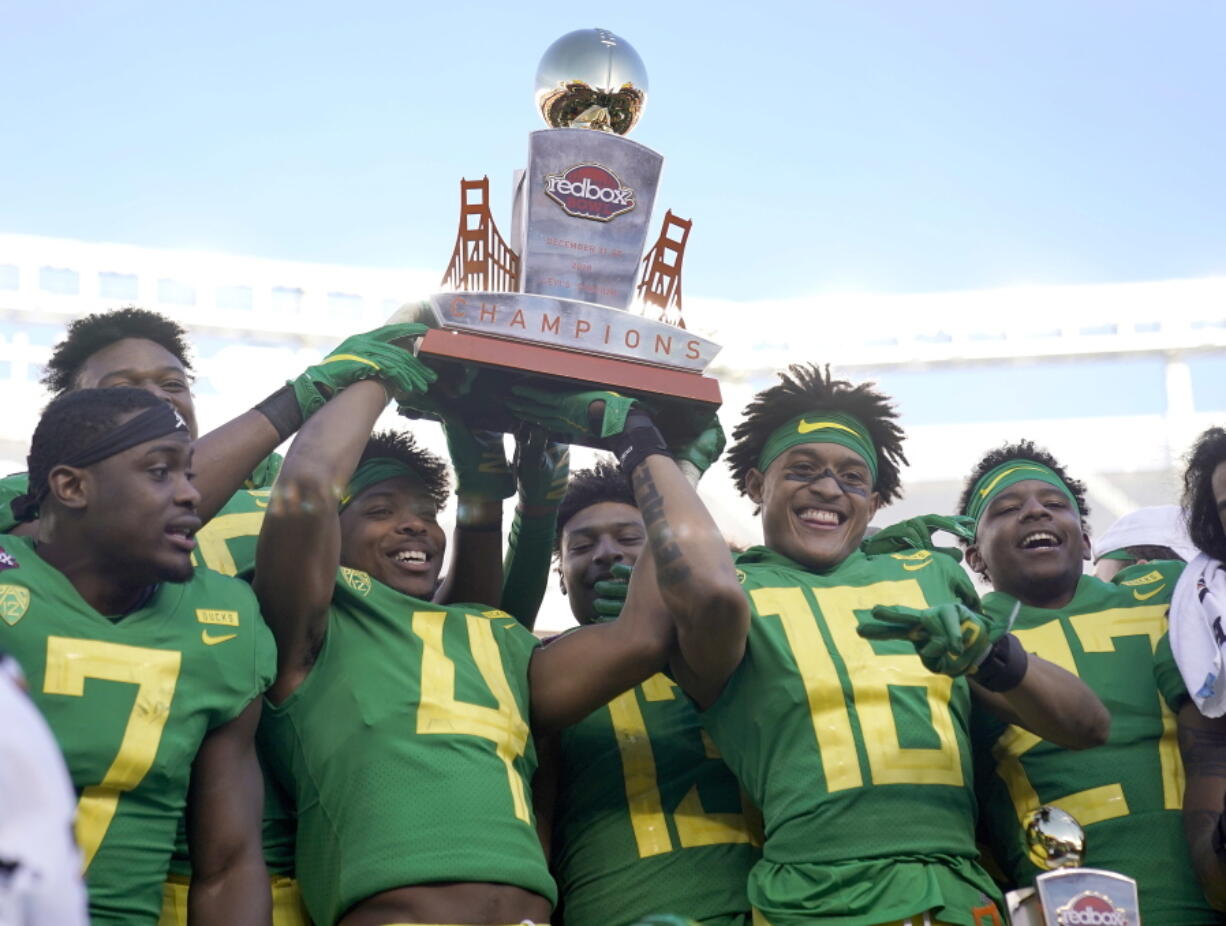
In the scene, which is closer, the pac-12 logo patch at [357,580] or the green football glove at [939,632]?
the green football glove at [939,632]

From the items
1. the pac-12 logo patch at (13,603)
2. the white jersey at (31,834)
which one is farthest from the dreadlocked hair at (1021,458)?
the white jersey at (31,834)

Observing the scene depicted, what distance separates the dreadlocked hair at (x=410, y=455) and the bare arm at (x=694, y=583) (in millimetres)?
615

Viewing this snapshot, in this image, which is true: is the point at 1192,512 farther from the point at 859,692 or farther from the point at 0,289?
the point at 0,289

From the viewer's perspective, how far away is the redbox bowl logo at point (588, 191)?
3617mm

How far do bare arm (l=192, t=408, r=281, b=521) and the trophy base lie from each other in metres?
0.40

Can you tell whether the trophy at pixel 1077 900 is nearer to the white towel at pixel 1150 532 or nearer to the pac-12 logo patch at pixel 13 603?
the pac-12 logo patch at pixel 13 603

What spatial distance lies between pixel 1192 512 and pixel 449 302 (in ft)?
6.34

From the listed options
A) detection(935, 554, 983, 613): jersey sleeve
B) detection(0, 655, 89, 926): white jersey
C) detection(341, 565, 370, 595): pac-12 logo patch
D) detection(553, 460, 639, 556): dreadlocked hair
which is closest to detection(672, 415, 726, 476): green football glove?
detection(553, 460, 639, 556): dreadlocked hair

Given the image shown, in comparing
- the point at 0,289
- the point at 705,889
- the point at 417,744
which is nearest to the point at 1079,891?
the point at 705,889

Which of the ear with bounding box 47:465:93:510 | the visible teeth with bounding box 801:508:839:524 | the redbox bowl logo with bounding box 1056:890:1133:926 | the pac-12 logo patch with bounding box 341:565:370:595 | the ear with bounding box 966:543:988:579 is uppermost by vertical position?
the ear with bounding box 47:465:93:510

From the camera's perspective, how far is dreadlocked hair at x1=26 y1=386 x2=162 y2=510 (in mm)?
2928

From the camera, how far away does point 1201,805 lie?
336 centimetres

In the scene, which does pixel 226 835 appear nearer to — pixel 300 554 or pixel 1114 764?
pixel 300 554

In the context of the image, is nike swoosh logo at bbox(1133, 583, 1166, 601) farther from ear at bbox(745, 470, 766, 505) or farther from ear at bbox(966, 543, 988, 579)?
ear at bbox(745, 470, 766, 505)
